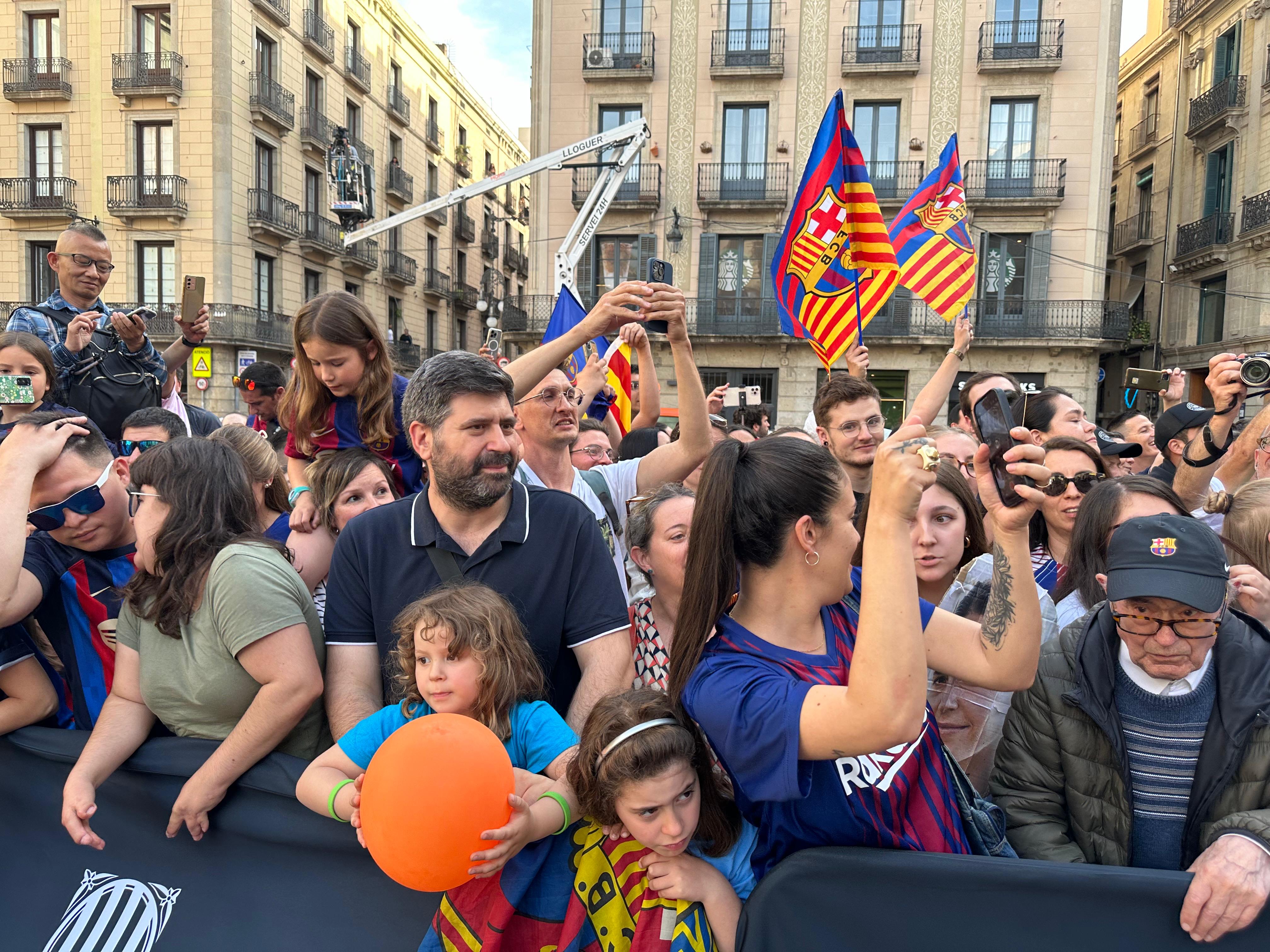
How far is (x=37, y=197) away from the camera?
78.4 feet

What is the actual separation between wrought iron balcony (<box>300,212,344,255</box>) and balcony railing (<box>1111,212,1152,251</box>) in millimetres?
24953

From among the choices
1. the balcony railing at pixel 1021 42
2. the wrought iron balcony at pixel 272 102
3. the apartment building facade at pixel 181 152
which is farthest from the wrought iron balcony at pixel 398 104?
the balcony railing at pixel 1021 42

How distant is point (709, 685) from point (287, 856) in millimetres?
1381

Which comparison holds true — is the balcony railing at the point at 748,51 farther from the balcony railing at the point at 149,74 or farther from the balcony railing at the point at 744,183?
the balcony railing at the point at 149,74

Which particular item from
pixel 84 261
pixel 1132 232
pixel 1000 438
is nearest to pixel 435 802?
pixel 1000 438

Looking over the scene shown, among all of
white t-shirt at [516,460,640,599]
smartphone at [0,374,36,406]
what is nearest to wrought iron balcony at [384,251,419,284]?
smartphone at [0,374,36,406]

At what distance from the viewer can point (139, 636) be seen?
2416mm

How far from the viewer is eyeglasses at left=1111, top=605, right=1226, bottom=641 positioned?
1.89 meters

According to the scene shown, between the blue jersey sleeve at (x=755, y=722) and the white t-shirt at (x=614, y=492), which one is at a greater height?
the white t-shirt at (x=614, y=492)

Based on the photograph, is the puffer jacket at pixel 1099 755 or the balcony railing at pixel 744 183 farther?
the balcony railing at pixel 744 183

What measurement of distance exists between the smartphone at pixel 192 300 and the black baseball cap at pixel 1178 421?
5.39 metres

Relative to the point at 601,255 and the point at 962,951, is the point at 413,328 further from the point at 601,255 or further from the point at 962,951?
the point at 962,951

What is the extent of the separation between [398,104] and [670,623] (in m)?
32.5

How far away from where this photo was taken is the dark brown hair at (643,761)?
1824 millimetres
